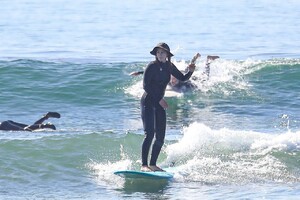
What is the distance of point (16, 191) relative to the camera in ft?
44.2

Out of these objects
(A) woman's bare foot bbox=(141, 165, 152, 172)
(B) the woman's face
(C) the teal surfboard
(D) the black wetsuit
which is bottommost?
(C) the teal surfboard

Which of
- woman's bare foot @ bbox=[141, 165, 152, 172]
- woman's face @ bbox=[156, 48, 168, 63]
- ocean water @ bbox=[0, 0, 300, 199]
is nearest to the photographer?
woman's face @ bbox=[156, 48, 168, 63]

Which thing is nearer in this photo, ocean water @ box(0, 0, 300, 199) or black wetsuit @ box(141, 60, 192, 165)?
black wetsuit @ box(141, 60, 192, 165)

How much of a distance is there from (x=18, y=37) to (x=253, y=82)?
19.1m

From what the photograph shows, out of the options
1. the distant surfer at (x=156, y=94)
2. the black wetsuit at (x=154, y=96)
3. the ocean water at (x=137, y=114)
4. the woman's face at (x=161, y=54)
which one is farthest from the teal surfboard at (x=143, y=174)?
the woman's face at (x=161, y=54)

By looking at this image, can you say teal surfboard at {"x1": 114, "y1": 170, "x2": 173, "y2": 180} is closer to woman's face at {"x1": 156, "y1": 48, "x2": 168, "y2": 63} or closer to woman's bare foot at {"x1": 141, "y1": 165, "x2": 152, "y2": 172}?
woman's bare foot at {"x1": 141, "y1": 165, "x2": 152, "y2": 172}

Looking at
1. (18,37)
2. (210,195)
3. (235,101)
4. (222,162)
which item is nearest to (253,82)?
(235,101)

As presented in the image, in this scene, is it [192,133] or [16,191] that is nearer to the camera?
[16,191]

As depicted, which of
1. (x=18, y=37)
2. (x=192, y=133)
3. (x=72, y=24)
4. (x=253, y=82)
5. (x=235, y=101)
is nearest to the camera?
(x=192, y=133)

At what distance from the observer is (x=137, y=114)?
2186 cm

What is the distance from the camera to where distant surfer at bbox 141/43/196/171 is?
1370 cm

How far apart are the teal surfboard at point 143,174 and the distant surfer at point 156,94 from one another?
263 mm

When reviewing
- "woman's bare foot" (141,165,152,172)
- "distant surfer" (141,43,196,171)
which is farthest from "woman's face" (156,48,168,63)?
"woman's bare foot" (141,165,152,172)

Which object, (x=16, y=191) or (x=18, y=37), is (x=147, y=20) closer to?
(x=18, y=37)
